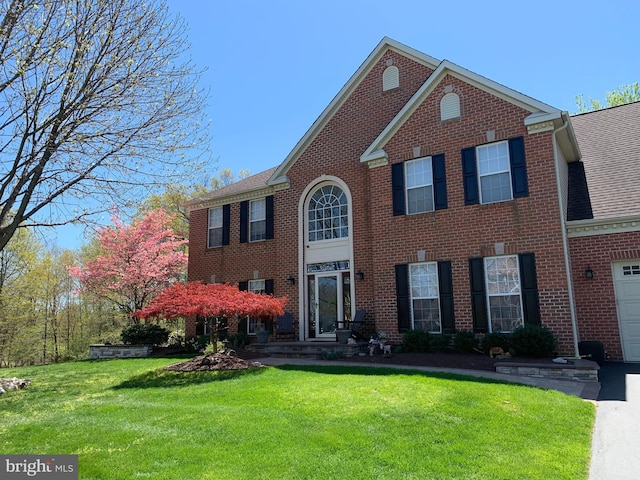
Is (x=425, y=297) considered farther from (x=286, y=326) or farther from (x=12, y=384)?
(x=12, y=384)

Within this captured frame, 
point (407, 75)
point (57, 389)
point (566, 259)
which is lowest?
point (57, 389)

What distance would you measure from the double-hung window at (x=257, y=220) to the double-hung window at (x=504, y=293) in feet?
27.6

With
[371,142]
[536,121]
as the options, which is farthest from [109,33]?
[536,121]

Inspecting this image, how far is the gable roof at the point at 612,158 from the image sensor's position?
36.3 feet

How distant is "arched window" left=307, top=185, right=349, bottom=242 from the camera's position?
14.7 metres

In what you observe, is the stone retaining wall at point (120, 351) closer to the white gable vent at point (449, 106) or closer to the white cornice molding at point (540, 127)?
the white gable vent at point (449, 106)

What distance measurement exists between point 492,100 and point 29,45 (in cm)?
1073

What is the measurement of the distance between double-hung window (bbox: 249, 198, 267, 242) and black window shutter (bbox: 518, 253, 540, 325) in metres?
9.14

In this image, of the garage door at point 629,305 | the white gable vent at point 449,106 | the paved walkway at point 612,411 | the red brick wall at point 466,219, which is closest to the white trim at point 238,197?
the red brick wall at point 466,219

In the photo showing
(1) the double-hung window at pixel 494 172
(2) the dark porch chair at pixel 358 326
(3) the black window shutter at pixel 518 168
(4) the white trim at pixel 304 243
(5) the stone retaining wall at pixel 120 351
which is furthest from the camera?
(5) the stone retaining wall at pixel 120 351

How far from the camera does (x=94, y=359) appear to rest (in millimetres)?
15422

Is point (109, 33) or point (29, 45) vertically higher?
point (109, 33)

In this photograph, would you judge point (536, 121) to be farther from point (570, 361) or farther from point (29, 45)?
point (29, 45)

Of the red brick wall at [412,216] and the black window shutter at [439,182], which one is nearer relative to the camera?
the red brick wall at [412,216]
